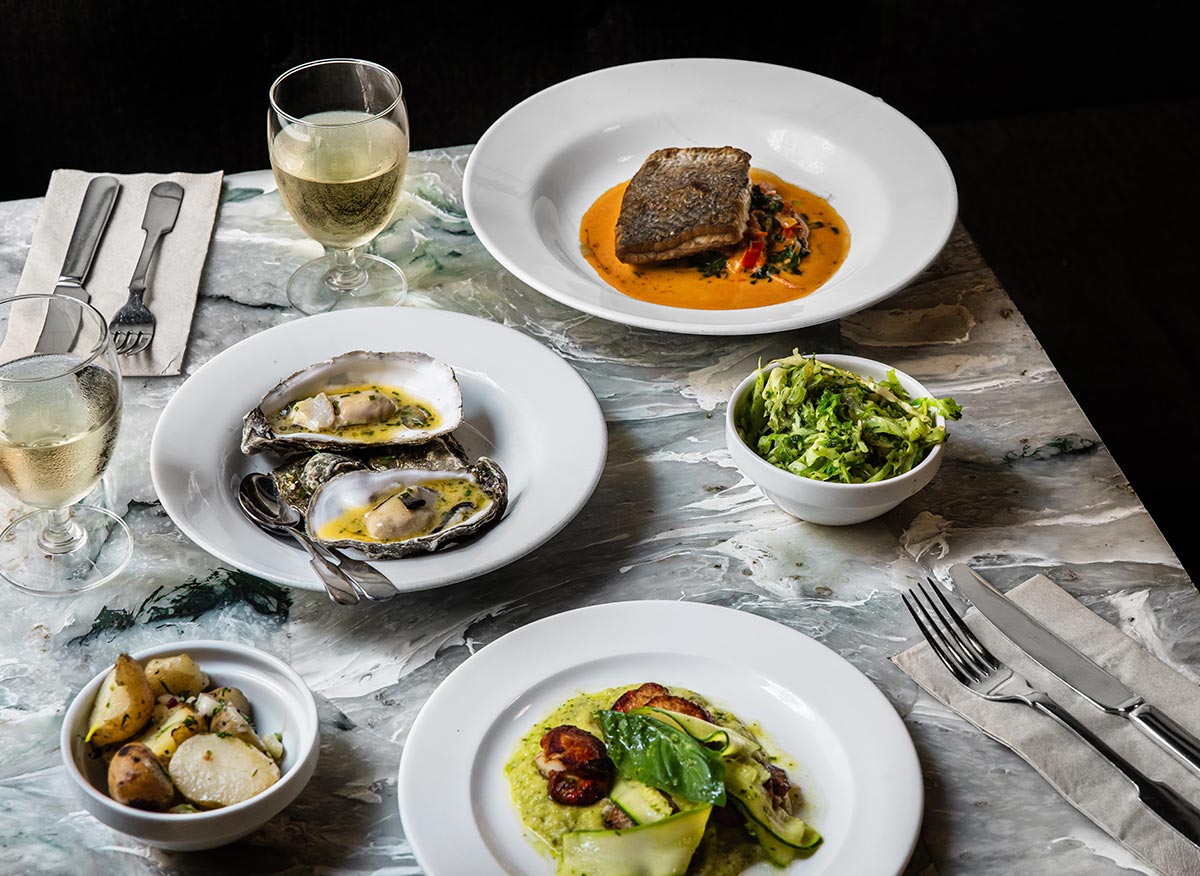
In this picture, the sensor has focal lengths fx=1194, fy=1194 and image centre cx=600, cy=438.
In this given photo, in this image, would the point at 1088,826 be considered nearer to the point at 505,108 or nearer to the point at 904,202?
the point at 904,202

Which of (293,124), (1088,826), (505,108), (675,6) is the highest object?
(293,124)

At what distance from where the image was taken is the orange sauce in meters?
1.84

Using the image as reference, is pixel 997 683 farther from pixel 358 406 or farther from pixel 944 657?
pixel 358 406

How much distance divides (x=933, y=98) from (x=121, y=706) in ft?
10.4

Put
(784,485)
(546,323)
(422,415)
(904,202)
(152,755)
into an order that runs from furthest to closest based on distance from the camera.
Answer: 1. (904,202)
2. (546,323)
3. (422,415)
4. (784,485)
5. (152,755)

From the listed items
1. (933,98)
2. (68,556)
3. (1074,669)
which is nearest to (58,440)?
(68,556)

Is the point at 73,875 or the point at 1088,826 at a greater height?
the point at 1088,826

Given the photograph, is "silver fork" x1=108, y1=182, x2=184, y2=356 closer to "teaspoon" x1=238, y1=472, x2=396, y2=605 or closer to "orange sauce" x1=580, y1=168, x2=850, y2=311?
"teaspoon" x1=238, y1=472, x2=396, y2=605

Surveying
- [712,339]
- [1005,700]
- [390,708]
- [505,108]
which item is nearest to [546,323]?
[712,339]

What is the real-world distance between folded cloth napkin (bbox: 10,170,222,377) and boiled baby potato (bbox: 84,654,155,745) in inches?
26.1

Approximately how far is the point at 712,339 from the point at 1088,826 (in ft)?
2.83

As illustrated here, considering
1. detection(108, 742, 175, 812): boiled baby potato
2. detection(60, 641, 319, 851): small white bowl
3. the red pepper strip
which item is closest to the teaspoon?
detection(60, 641, 319, 851): small white bowl

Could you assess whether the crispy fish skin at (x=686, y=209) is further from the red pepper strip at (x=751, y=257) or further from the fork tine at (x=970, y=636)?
the fork tine at (x=970, y=636)

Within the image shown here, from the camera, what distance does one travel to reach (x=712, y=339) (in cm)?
175
